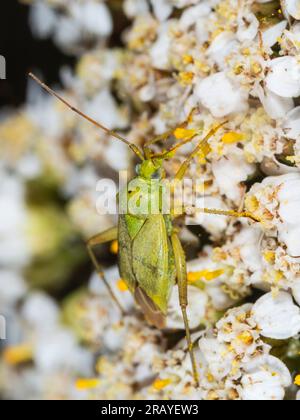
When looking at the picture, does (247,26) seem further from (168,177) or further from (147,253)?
(147,253)

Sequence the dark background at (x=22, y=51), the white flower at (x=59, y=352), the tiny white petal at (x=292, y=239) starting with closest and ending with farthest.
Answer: the tiny white petal at (x=292, y=239) < the white flower at (x=59, y=352) < the dark background at (x=22, y=51)

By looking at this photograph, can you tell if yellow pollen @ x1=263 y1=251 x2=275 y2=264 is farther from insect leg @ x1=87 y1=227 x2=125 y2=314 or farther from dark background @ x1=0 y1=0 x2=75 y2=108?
dark background @ x1=0 y1=0 x2=75 y2=108

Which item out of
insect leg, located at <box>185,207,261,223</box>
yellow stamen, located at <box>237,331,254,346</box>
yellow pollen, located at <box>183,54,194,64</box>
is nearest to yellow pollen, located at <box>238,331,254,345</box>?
yellow stamen, located at <box>237,331,254,346</box>

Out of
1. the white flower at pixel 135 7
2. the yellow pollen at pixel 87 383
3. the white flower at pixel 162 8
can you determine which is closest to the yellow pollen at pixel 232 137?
the white flower at pixel 162 8

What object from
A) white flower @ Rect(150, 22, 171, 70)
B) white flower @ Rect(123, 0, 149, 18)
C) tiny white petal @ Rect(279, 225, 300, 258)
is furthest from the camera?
white flower @ Rect(123, 0, 149, 18)

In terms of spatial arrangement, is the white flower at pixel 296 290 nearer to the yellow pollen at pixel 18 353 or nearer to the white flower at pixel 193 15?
the white flower at pixel 193 15

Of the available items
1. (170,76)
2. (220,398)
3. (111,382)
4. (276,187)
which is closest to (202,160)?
(276,187)
